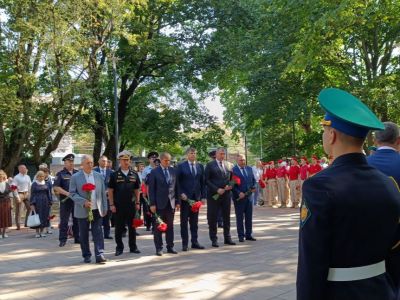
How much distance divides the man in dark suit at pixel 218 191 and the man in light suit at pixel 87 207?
2.48m

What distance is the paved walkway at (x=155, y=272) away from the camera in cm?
666

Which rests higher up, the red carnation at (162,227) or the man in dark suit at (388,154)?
the man in dark suit at (388,154)

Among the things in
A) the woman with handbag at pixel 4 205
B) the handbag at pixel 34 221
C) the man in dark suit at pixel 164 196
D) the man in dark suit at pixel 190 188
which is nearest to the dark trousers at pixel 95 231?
the man in dark suit at pixel 164 196

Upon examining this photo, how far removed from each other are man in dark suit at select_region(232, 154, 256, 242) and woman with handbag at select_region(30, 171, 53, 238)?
17.5ft

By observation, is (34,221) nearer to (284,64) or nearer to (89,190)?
(89,190)

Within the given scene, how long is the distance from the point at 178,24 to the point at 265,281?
2075cm

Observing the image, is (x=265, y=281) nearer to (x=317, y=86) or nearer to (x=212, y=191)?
(x=212, y=191)

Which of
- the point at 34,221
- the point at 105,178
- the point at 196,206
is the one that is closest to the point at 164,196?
the point at 196,206

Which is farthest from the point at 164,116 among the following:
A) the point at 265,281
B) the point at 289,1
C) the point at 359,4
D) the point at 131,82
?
the point at 265,281

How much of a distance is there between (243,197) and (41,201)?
5641mm

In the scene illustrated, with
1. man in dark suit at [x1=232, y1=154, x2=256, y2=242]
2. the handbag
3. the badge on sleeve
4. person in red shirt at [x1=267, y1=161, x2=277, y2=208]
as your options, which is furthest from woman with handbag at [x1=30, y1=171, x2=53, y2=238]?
the badge on sleeve

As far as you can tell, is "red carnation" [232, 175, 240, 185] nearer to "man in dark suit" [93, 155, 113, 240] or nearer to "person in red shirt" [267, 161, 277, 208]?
"man in dark suit" [93, 155, 113, 240]

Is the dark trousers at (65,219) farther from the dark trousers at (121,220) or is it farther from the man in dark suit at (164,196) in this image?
the man in dark suit at (164,196)

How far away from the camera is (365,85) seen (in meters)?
20.0
